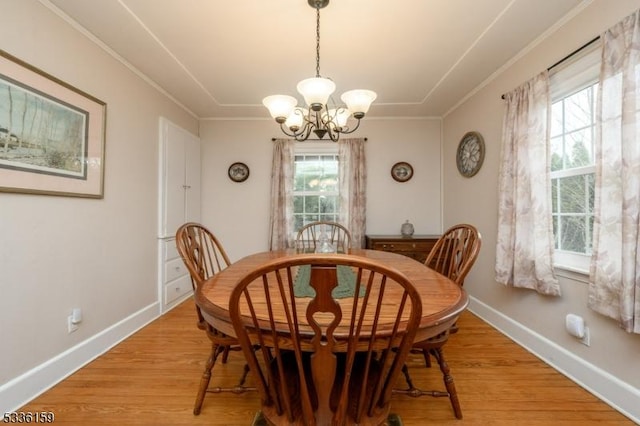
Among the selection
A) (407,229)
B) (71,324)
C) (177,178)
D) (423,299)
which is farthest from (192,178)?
(423,299)

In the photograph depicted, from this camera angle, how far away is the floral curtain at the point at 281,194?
12.0 feet

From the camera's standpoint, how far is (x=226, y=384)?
1.72 meters

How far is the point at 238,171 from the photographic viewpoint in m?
3.81

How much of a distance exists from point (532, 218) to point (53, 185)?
3.27 metres

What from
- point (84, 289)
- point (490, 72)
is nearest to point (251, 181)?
point (84, 289)

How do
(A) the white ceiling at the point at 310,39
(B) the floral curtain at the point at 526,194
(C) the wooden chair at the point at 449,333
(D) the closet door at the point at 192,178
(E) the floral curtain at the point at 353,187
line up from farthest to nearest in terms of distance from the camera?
(E) the floral curtain at the point at 353,187
(D) the closet door at the point at 192,178
(B) the floral curtain at the point at 526,194
(A) the white ceiling at the point at 310,39
(C) the wooden chair at the point at 449,333

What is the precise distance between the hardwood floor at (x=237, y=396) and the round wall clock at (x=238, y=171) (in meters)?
2.22

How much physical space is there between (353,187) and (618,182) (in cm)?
248

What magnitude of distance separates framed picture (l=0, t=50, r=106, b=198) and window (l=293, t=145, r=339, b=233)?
219 centimetres

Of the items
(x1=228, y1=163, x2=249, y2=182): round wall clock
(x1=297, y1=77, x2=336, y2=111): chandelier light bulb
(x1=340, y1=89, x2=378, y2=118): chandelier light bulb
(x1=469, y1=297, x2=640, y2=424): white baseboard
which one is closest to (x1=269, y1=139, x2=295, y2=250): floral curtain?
(x1=228, y1=163, x2=249, y2=182): round wall clock

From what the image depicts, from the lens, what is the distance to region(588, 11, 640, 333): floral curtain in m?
1.39

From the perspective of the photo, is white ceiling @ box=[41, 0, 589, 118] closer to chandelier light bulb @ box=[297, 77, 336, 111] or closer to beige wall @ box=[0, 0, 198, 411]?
beige wall @ box=[0, 0, 198, 411]

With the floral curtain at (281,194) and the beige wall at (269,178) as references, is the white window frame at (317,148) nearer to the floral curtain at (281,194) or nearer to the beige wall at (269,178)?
the floral curtain at (281,194)

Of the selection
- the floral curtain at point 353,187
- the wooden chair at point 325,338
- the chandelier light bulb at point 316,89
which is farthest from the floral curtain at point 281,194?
the wooden chair at point 325,338
